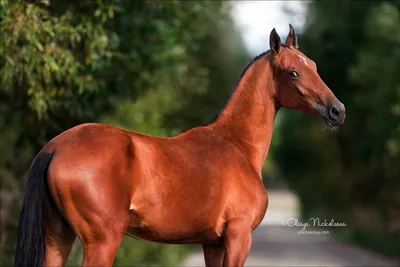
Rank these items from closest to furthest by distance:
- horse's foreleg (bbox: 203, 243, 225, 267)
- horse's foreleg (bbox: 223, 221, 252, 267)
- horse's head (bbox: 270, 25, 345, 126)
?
horse's foreleg (bbox: 223, 221, 252, 267) → horse's foreleg (bbox: 203, 243, 225, 267) → horse's head (bbox: 270, 25, 345, 126)

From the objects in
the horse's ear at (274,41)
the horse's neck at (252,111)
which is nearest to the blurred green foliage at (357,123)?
the horse's neck at (252,111)

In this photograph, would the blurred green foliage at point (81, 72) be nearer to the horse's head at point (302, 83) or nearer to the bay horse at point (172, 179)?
the bay horse at point (172, 179)

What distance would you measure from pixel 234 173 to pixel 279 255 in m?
15.6

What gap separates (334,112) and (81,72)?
244 inches

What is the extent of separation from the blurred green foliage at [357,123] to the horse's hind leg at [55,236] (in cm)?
1272

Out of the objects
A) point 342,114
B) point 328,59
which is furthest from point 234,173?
point 328,59

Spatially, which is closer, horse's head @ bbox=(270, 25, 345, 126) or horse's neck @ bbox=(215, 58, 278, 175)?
horse's head @ bbox=(270, 25, 345, 126)

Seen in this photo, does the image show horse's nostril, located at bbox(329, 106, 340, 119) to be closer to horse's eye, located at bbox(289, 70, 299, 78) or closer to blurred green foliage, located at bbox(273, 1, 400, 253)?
horse's eye, located at bbox(289, 70, 299, 78)

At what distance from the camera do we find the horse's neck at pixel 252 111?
19.8 feet

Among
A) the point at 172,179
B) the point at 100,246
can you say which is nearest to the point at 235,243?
the point at 172,179

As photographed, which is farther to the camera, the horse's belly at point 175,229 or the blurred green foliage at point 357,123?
the blurred green foliage at point 357,123

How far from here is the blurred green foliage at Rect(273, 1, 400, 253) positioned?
62.6 feet

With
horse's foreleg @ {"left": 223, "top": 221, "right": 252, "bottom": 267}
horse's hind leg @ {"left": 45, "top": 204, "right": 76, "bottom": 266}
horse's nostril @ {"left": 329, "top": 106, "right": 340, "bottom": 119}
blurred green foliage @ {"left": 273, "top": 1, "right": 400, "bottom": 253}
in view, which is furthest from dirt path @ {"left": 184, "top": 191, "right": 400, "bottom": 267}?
horse's hind leg @ {"left": 45, "top": 204, "right": 76, "bottom": 266}

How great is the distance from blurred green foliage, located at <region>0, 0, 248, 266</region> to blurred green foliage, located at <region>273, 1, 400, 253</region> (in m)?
6.03
